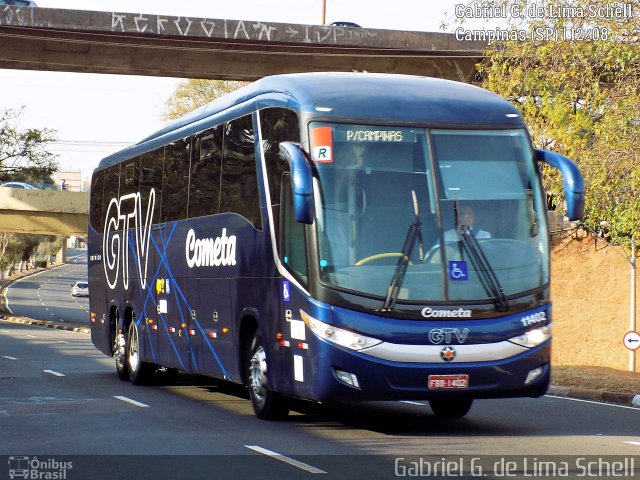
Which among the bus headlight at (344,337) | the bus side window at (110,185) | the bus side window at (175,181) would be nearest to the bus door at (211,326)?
the bus side window at (175,181)

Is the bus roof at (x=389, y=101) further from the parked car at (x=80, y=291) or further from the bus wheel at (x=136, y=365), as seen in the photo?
the parked car at (x=80, y=291)

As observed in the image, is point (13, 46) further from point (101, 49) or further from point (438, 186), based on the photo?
point (438, 186)

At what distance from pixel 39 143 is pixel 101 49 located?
28.7 m

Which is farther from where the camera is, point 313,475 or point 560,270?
point 560,270

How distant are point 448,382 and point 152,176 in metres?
8.46

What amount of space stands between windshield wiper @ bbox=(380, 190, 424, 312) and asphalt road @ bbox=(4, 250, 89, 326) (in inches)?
1962

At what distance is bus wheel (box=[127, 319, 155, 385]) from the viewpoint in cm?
1989

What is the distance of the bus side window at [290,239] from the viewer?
40.9 feet

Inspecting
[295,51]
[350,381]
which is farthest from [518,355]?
[295,51]

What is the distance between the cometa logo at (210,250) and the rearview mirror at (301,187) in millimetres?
3033

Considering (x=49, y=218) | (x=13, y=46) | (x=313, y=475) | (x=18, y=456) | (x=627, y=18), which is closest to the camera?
(x=313, y=475)

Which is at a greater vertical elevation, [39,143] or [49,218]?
[39,143]

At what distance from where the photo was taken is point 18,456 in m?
10.9

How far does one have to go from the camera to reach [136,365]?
65.7 ft
